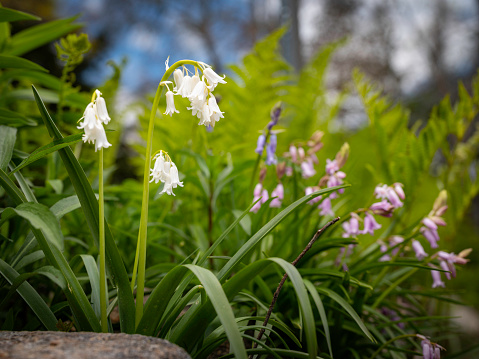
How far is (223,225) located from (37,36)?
43.7 inches

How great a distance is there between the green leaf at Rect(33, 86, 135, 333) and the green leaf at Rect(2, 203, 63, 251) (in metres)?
0.14

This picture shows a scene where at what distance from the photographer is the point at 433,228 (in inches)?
47.5

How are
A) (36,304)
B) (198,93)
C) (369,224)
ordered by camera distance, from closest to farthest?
1. (198,93)
2. (36,304)
3. (369,224)

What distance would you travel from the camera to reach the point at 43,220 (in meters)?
0.62

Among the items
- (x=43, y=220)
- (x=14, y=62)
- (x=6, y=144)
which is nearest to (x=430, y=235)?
(x=43, y=220)

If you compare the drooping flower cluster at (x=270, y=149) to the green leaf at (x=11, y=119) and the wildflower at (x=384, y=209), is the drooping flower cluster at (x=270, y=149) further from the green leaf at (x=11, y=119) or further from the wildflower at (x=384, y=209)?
the green leaf at (x=11, y=119)

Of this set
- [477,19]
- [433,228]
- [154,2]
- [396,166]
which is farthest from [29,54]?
[477,19]

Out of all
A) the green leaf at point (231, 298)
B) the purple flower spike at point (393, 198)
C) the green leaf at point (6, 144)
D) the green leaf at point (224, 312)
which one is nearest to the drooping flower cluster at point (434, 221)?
the purple flower spike at point (393, 198)

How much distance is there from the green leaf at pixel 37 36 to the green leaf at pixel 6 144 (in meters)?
0.63

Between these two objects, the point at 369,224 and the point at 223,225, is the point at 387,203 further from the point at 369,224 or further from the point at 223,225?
the point at 223,225

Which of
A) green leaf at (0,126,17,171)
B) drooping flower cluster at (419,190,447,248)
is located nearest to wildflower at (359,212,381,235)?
drooping flower cluster at (419,190,447,248)

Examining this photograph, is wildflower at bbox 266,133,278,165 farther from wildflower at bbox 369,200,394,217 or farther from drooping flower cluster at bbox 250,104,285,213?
wildflower at bbox 369,200,394,217

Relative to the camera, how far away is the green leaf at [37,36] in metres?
1.56

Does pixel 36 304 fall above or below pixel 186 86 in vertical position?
below
